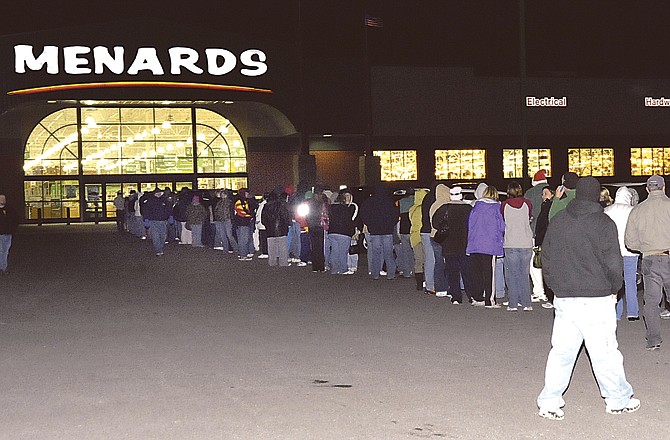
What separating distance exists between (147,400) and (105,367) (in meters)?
1.75

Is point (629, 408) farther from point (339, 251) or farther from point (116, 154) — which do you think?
point (116, 154)

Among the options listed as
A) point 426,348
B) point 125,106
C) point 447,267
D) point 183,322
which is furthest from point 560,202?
point 125,106

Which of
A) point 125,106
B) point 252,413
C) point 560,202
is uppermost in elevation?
point 125,106

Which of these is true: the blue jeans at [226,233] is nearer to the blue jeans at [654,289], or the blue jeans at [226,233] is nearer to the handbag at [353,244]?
the handbag at [353,244]

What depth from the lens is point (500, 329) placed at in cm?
1212

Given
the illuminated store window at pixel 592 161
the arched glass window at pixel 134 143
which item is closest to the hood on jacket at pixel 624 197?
the illuminated store window at pixel 592 161

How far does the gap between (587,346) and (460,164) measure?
1740 inches

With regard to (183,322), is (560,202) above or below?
above

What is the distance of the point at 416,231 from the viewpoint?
17031 mm

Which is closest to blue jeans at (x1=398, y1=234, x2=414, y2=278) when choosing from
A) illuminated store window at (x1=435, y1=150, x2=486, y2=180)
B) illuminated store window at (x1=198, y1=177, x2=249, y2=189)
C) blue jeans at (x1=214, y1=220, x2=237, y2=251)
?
blue jeans at (x1=214, y1=220, x2=237, y2=251)

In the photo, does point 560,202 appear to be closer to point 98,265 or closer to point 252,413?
point 252,413

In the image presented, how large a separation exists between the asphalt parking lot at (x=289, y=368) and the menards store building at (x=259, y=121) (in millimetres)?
28668

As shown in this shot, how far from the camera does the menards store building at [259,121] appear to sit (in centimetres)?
4459

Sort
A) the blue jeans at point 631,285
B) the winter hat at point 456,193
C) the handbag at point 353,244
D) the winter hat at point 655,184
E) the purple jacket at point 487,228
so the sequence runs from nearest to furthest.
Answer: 1. the winter hat at point 655,184
2. the blue jeans at point 631,285
3. the purple jacket at point 487,228
4. the winter hat at point 456,193
5. the handbag at point 353,244
